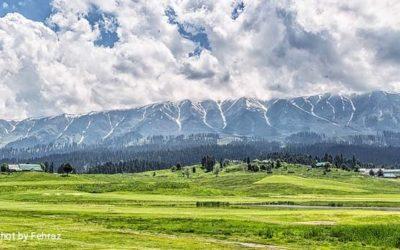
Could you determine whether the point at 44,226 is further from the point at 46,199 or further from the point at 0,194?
the point at 0,194

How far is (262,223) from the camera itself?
96062 mm

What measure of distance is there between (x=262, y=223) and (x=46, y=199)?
93.6 m

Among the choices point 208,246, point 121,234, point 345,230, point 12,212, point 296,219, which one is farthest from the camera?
point 12,212

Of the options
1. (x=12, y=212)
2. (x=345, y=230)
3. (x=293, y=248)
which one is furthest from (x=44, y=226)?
(x=345, y=230)

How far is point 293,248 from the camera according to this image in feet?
236

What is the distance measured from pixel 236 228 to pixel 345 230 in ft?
58.6

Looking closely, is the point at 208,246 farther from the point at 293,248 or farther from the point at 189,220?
the point at 189,220

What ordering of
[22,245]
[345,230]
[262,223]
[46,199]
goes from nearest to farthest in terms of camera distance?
[22,245], [345,230], [262,223], [46,199]

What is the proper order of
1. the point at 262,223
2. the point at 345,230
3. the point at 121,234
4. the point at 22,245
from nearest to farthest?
the point at 22,245 < the point at 121,234 < the point at 345,230 < the point at 262,223

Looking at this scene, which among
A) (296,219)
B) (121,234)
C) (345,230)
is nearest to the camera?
(121,234)

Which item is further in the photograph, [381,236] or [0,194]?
[0,194]

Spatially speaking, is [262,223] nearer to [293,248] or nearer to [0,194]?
[293,248]

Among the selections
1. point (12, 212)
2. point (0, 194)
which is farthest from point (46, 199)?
point (12, 212)

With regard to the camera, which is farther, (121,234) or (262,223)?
(262,223)
